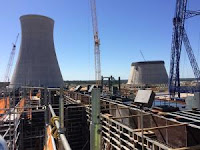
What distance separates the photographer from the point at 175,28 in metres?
47.0

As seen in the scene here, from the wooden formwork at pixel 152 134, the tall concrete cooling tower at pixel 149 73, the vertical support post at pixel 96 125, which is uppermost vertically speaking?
the tall concrete cooling tower at pixel 149 73

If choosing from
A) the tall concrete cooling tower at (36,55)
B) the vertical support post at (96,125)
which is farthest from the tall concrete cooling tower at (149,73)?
the vertical support post at (96,125)

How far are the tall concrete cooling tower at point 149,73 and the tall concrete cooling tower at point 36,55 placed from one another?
121 ft

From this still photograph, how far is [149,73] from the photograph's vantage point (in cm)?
7012

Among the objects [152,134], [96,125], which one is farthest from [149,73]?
[96,125]

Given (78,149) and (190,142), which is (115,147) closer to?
(190,142)

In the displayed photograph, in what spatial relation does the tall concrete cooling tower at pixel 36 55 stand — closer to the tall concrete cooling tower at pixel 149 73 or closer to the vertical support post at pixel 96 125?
the tall concrete cooling tower at pixel 149 73

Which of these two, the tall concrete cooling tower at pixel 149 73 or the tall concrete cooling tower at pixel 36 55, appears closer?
the tall concrete cooling tower at pixel 36 55

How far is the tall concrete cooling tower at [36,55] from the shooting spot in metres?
39.8

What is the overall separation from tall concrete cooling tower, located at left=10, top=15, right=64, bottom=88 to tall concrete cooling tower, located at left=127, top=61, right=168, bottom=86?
36813 mm

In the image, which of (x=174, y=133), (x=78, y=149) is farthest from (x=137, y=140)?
(x=78, y=149)

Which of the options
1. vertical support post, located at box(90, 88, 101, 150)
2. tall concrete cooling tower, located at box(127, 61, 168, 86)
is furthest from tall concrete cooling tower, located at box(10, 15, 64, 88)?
vertical support post, located at box(90, 88, 101, 150)

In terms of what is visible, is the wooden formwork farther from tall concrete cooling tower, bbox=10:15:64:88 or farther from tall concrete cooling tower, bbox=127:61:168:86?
tall concrete cooling tower, bbox=127:61:168:86

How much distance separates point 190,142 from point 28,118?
1270 centimetres
